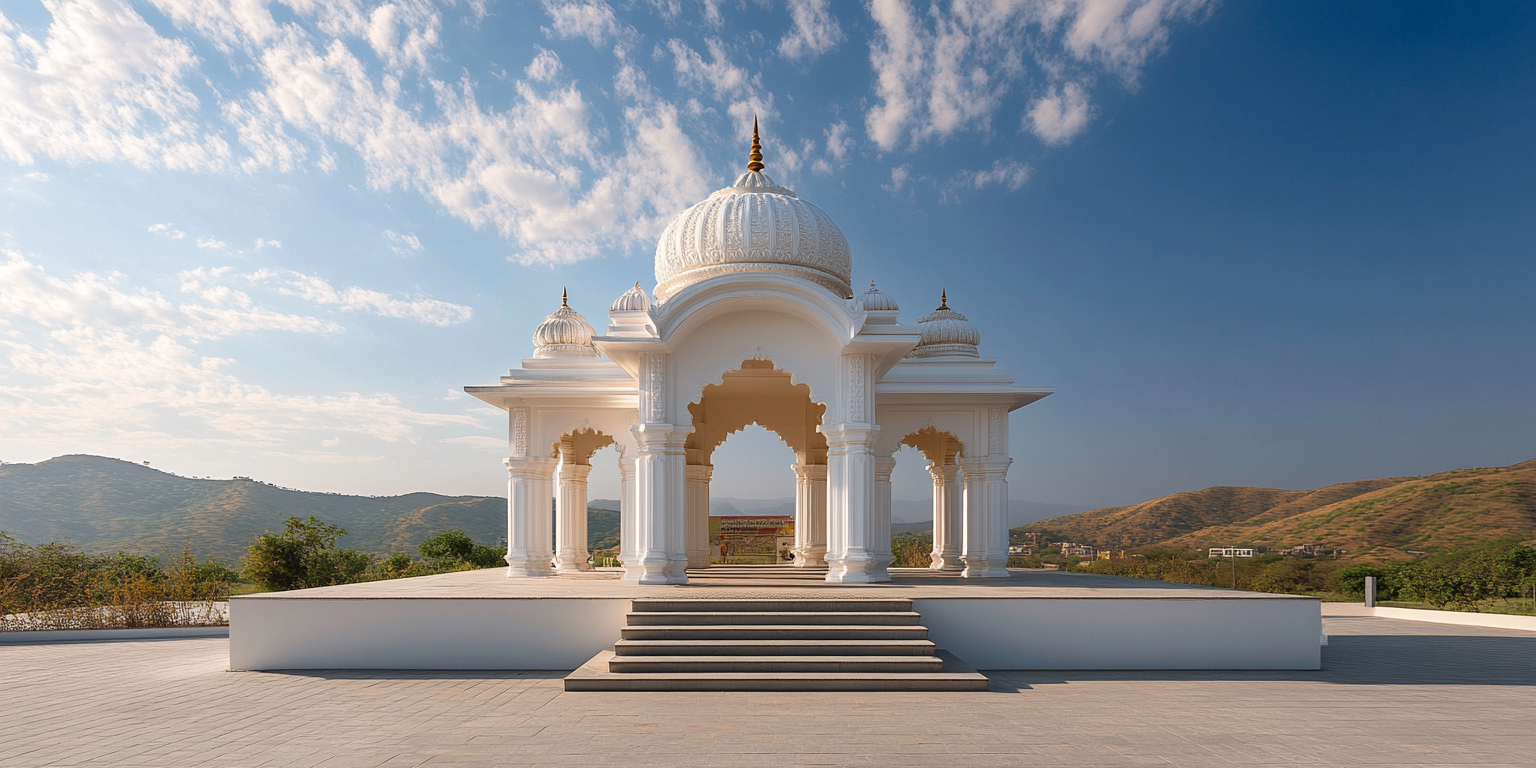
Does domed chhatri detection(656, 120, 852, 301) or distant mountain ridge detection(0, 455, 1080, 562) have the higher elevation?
domed chhatri detection(656, 120, 852, 301)

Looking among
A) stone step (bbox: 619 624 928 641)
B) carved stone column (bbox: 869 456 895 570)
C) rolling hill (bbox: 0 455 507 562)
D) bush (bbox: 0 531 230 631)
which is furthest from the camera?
rolling hill (bbox: 0 455 507 562)

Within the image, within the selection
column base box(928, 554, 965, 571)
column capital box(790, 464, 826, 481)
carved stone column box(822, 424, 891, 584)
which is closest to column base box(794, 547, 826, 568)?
column capital box(790, 464, 826, 481)

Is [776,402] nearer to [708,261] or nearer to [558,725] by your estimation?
[708,261]

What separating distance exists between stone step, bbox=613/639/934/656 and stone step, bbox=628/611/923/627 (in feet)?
1.55

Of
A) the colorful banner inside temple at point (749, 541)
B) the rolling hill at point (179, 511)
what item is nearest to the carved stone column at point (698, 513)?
the colorful banner inside temple at point (749, 541)

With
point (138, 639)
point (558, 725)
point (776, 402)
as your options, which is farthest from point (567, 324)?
point (558, 725)

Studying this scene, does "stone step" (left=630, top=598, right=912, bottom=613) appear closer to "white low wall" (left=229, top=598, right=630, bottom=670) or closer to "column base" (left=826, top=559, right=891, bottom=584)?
"white low wall" (left=229, top=598, right=630, bottom=670)

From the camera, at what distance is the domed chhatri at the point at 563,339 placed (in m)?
15.1

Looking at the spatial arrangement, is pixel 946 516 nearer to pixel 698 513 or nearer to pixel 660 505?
pixel 698 513

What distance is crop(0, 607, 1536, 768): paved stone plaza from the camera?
591 cm

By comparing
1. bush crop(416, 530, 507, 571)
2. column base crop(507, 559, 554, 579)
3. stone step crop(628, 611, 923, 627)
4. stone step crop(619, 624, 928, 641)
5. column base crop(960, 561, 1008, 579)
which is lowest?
bush crop(416, 530, 507, 571)

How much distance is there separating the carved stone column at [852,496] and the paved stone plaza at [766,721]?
3041mm

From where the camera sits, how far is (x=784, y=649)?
873cm

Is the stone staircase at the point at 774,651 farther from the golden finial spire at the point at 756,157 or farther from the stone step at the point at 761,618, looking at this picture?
the golden finial spire at the point at 756,157
